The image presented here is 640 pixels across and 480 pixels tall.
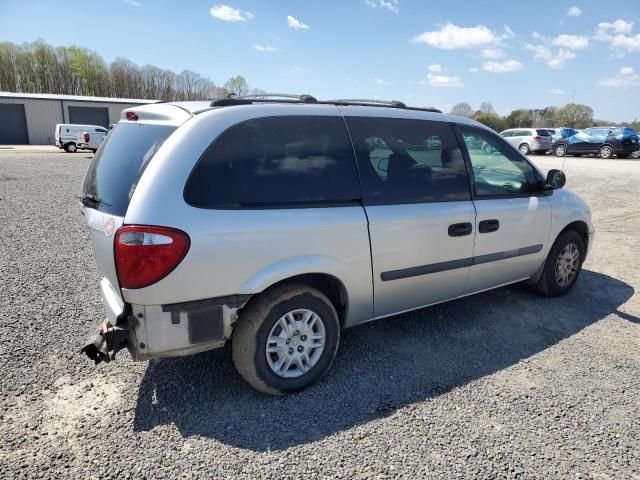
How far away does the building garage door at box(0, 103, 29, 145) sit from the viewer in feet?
120

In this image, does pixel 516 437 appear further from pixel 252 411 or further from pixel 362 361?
pixel 252 411

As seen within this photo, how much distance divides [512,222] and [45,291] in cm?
455

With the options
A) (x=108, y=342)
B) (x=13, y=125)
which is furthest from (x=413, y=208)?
(x=13, y=125)

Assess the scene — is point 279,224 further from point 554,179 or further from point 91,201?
point 554,179

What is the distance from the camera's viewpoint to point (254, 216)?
2.54 meters

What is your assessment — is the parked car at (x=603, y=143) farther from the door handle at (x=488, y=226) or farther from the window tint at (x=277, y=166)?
the window tint at (x=277, y=166)

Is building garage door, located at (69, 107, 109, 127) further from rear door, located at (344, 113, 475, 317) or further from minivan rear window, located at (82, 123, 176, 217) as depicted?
rear door, located at (344, 113, 475, 317)

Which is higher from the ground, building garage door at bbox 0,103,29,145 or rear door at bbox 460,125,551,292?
building garage door at bbox 0,103,29,145

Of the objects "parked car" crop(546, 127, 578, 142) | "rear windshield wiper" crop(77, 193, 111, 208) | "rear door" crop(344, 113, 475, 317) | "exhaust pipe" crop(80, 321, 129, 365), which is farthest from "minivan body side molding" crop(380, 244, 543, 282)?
"parked car" crop(546, 127, 578, 142)

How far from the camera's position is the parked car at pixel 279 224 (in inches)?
93.8

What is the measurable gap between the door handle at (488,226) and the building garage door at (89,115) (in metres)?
43.3

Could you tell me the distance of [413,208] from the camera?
125 inches

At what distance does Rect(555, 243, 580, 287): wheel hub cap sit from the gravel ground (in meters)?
0.28

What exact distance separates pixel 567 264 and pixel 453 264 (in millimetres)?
1823
